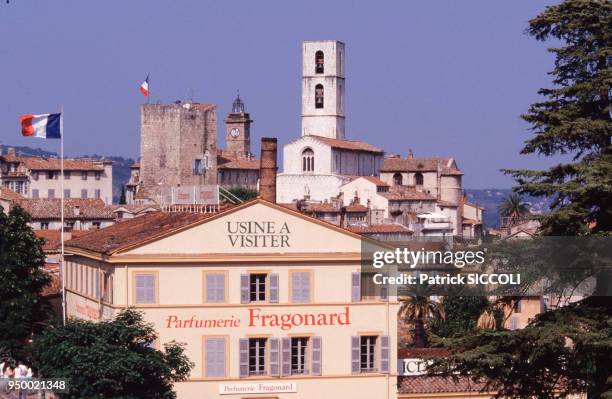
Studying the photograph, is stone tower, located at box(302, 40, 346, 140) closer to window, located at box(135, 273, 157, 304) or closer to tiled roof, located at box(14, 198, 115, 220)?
tiled roof, located at box(14, 198, 115, 220)

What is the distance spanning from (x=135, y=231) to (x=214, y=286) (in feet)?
17.2

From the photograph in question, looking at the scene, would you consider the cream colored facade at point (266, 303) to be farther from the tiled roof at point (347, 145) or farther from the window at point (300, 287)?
the tiled roof at point (347, 145)

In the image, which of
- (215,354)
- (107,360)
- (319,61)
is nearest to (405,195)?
(319,61)

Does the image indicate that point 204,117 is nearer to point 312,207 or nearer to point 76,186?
point 76,186

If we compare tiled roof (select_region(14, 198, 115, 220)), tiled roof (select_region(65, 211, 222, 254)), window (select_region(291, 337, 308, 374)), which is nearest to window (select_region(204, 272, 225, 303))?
tiled roof (select_region(65, 211, 222, 254))

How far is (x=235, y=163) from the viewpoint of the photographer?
165 m

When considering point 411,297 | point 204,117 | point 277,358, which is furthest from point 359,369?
point 204,117

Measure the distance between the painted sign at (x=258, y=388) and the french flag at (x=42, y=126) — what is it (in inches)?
498

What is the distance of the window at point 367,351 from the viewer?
170 feet

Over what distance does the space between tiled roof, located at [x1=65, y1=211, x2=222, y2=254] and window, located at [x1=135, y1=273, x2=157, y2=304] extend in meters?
1.09

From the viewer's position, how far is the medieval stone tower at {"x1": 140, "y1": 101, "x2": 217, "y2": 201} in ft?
Answer: 501

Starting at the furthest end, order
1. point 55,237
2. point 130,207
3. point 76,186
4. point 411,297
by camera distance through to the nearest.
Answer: point 76,186 → point 130,207 → point 55,237 → point 411,297

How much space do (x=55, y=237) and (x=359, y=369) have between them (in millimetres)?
39168

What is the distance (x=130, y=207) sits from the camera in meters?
121
